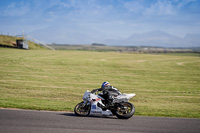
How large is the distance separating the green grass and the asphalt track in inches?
71.9

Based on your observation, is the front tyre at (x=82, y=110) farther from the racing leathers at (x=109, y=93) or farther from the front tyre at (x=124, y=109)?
the front tyre at (x=124, y=109)

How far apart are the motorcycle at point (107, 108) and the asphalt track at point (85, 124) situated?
0.23 m

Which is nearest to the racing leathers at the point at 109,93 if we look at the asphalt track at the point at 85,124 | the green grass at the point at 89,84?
the asphalt track at the point at 85,124

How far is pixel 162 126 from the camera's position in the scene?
27.5ft

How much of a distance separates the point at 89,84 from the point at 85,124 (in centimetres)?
1263

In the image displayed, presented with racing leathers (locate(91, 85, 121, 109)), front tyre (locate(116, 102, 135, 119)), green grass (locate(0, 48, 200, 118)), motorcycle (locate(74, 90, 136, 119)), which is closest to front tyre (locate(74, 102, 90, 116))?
motorcycle (locate(74, 90, 136, 119))

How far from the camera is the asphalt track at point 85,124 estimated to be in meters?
7.81

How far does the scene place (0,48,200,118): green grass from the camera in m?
13.1

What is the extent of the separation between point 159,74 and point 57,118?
68.7 ft

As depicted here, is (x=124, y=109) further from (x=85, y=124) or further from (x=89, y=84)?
(x=89, y=84)

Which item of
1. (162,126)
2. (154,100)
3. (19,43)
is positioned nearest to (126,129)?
(162,126)

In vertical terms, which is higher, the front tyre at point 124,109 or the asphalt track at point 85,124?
the front tyre at point 124,109

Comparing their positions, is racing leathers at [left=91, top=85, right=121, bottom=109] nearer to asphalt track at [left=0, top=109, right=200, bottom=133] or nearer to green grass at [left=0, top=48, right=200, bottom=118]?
asphalt track at [left=0, top=109, right=200, bottom=133]

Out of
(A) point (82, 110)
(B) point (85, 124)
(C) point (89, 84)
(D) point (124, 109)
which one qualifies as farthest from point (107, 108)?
(C) point (89, 84)
